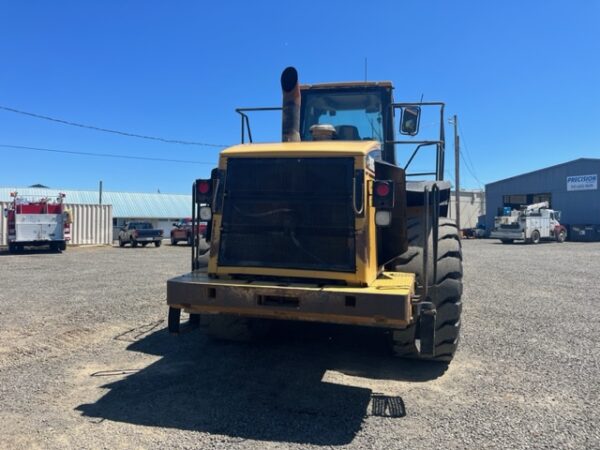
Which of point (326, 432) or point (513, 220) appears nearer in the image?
point (326, 432)

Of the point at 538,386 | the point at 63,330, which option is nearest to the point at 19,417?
the point at 63,330

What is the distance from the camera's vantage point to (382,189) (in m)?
4.45

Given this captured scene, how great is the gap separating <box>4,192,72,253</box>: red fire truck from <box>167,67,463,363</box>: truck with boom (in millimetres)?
21071

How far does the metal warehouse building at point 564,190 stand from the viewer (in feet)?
134

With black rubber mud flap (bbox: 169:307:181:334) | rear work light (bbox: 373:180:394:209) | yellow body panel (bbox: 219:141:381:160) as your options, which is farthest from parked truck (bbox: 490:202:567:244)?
black rubber mud flap (bbox: 169:307:181:334)

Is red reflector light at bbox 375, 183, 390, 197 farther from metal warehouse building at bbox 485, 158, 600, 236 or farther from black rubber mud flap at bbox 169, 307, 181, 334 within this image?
metal warehouse building at bbox 485, 158, 600, 236

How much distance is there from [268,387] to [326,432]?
42.5 inches

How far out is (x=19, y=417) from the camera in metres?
4.06

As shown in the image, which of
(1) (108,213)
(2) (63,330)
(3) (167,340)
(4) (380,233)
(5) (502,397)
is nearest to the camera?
(5) (502,397)

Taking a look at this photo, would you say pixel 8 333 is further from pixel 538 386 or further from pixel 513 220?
pixel 513 220

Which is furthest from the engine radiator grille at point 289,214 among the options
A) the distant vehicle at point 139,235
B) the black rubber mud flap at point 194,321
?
the distant vehicle at point 139,235

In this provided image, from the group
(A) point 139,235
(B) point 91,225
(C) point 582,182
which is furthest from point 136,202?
(C) point 582,182

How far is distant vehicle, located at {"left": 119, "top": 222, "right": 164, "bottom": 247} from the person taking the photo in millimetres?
29953

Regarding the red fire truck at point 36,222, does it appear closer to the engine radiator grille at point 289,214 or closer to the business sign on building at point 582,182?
the engine radiator grille at point 289,214
